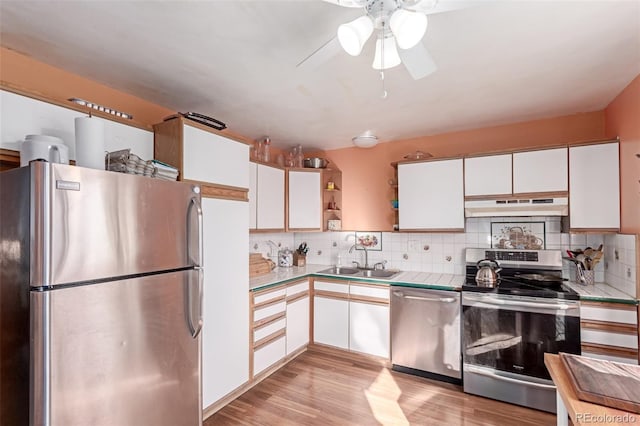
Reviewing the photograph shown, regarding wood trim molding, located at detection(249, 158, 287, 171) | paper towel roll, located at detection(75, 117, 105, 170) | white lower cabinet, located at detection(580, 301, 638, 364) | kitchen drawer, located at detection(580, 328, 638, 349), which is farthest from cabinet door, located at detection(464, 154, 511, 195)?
paper towel roll, located at detection(75, 117, 105, 170)

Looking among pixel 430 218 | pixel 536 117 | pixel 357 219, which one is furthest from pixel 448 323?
pixel 536 117

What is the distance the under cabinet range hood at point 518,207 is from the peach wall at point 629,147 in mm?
364

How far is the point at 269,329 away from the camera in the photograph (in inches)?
110

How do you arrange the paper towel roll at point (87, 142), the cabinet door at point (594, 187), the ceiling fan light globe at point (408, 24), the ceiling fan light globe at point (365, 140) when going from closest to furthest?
the ceiling fan light globe at point (408, 24) → the paper towel roll at point (87, 142) → the cabinet door at point (594, 187) → the ceiling fan light globe at point (365, 140)

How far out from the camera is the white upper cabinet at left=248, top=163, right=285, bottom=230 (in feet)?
10.1

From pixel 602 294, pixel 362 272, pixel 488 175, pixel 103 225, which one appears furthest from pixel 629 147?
pixel 103 225

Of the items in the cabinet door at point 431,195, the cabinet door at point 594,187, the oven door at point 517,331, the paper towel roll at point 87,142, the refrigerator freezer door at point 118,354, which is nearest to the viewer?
the refrigerator freezer door at point 118,354

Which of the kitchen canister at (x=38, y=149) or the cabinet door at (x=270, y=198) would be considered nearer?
the kitchen canister at (x=38, y=149)

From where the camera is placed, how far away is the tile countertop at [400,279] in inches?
108

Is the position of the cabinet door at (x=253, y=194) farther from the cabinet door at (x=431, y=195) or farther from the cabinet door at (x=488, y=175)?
the cabinet door at (x=488, y=175)

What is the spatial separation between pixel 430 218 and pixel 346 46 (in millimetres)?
2277

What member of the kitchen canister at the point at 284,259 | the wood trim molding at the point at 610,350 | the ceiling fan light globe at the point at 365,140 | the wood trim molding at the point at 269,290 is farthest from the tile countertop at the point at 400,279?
the ceiling fan light globe at the point at 365,140

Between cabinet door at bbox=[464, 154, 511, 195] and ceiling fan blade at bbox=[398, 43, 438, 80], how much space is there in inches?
66.7

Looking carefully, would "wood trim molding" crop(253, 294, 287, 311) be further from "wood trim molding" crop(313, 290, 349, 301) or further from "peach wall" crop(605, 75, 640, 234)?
"peach wall" crop(605, 75, 640, 234)
